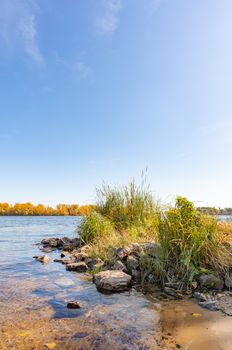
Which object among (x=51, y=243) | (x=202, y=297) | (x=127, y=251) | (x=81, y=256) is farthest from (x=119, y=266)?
(x=51, y=243)

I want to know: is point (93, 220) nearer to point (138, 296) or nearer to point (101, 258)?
point (101, 258)

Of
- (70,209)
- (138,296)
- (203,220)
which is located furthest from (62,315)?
(70,209)

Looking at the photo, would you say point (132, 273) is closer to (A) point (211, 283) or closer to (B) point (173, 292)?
(B) point (173, 292)

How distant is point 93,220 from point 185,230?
5.77 metres

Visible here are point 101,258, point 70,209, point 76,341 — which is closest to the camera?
point 76,341

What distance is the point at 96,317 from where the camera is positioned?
4.15m

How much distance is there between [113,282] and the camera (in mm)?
5602

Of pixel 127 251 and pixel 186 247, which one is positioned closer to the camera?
pixel 186 247

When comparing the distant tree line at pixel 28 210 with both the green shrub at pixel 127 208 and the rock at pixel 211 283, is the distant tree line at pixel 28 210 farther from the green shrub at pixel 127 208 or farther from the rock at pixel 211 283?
the rock at pixel 211 283

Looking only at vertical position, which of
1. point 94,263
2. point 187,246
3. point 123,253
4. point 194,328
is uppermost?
point 187,246

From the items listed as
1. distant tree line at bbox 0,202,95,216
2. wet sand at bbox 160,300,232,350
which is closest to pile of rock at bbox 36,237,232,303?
wet sand at bbox 160,300,232,350

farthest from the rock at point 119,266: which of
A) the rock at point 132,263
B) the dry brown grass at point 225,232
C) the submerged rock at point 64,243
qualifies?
the submerged rock at point 64,243

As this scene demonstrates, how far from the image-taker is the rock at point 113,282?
5.54m

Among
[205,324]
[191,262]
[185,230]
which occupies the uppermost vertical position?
[185,230]
